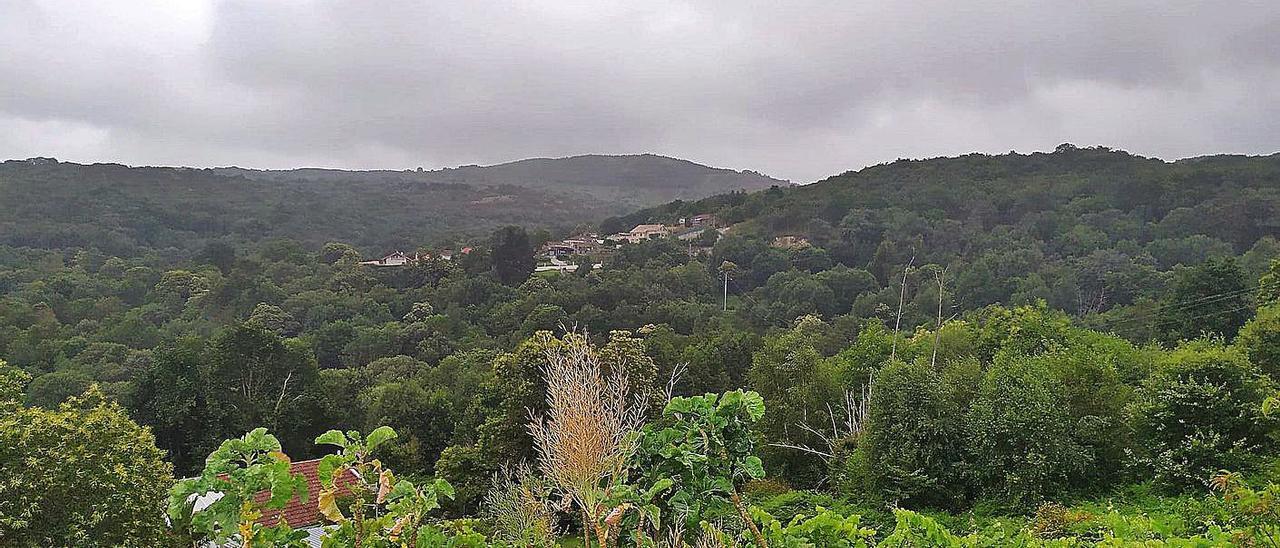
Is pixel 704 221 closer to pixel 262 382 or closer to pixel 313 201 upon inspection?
pixel 262 382

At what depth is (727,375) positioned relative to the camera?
814 inches

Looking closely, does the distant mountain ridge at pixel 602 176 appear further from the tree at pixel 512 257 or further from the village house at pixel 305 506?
the village house at pixel 305 506

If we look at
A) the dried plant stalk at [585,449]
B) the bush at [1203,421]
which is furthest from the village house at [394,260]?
the dried plant stalk at [585,449]

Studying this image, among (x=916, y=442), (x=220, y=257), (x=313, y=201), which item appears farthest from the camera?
(x=313, y=201)

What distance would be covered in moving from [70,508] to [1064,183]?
6301 cm

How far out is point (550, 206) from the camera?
330ft

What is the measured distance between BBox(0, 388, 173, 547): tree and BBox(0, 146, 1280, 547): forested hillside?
47mm

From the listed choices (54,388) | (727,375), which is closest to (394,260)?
(54,388)

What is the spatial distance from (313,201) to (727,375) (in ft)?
243

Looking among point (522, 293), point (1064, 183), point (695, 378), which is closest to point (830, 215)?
point (1064, 183)

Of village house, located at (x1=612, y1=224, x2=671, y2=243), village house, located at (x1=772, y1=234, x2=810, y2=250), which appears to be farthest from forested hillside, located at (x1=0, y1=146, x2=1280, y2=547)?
village house, located at (x1=612, y1=224, x2=671, y2=243)

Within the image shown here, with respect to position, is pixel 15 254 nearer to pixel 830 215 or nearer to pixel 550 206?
pixel 830 215

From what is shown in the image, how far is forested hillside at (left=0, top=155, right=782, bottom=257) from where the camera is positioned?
59969mm

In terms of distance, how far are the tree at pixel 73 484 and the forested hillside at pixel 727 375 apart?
1.9 inches
